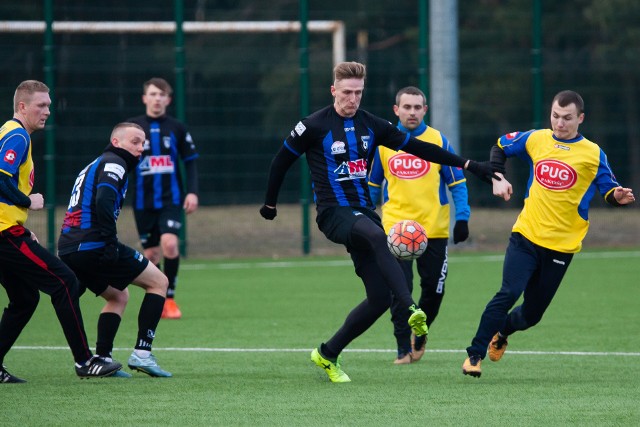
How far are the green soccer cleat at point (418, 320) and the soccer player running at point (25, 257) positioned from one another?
6.61 ft

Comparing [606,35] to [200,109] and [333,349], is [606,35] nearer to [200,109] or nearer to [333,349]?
[200,109]

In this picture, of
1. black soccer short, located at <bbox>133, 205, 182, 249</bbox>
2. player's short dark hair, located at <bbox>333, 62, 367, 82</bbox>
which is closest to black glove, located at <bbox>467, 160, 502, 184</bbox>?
player's short dark hair, located at <bbox>333, 62, 367, 82</bbox>

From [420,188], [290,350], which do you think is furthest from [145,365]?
[420,188]

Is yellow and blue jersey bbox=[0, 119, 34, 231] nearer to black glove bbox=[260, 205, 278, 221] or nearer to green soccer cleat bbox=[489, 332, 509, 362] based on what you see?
black glove bbox=[260, 205, 278, 221]

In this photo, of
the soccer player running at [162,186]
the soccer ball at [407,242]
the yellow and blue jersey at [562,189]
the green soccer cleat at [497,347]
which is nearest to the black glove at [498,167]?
the yellow and blue jersey at [562,189]

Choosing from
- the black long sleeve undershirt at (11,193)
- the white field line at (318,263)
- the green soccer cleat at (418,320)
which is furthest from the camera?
the white field line at (318,263)

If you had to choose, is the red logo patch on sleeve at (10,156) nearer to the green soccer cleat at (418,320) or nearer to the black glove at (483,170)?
the green soccer cleat at (418,320)

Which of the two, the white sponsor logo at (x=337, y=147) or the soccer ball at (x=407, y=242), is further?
the soccer ball at (x=407, y=242)

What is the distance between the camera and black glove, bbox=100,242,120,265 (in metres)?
7.25

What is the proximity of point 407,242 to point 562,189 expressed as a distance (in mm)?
1109

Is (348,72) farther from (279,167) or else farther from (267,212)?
(267,212)

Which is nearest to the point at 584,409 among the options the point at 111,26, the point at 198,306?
the point at 198,306

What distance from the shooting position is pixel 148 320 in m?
7.56

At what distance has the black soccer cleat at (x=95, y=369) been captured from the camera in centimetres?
733
